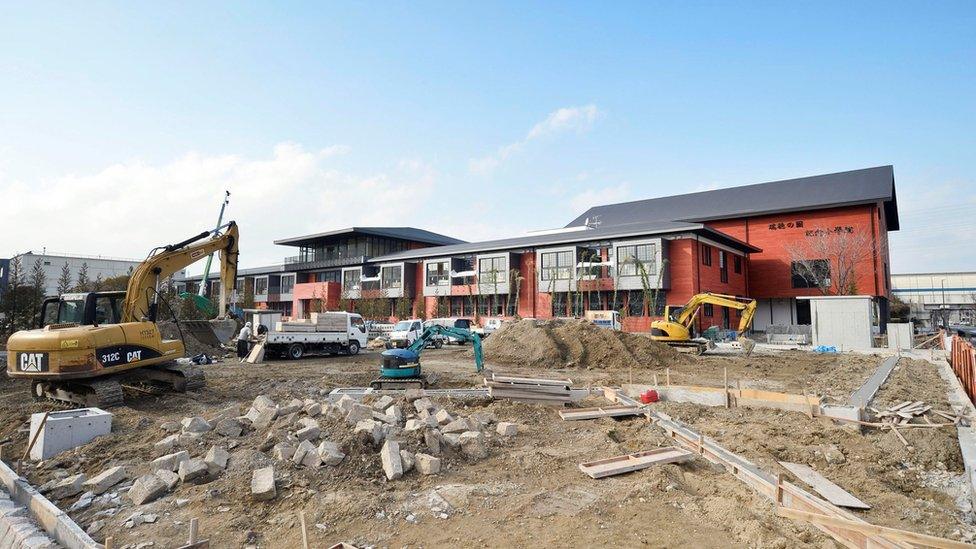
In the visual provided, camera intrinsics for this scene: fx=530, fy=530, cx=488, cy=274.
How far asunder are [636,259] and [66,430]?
36053 millimetres

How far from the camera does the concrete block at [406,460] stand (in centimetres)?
714

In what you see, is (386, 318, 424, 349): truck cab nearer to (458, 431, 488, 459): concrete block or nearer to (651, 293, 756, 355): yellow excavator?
(651, 293, 756, 355): yellow excavator

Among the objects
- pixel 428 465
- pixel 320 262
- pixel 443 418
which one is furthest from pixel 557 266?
pixel 428 465

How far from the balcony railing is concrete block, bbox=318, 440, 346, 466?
2053 inches

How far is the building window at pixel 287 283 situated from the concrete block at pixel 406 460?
6201 cm

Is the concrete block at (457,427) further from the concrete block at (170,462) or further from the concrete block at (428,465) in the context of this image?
the concrete block at (170,462)

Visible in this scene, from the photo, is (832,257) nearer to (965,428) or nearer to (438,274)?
(438,274)

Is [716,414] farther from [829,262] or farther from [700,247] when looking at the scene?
[829,262]

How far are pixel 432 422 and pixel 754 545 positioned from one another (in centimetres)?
498

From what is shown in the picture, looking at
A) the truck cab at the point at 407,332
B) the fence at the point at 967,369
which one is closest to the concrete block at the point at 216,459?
the fence at the point at 967,369

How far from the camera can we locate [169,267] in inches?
568

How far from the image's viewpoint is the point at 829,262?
4281cm

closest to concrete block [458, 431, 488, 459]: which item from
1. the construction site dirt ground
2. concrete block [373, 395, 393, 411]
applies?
the construction site dirt ground

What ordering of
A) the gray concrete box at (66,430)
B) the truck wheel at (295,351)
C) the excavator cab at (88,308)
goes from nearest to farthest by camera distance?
the gray concrete box at (66,430)
the excavator cab at (88,308)
the truck wheel at (295,351)
